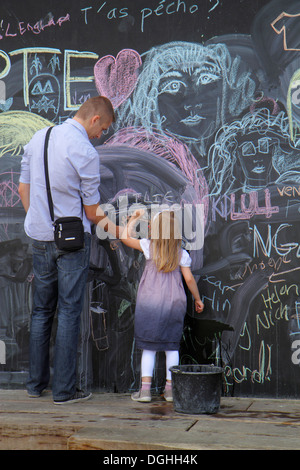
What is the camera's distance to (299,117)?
4.27m

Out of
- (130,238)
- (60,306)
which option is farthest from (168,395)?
(130,238)

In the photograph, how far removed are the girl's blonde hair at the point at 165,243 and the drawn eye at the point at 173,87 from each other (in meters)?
0.97

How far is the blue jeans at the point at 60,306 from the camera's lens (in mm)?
3986

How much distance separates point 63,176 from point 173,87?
118 centimetres

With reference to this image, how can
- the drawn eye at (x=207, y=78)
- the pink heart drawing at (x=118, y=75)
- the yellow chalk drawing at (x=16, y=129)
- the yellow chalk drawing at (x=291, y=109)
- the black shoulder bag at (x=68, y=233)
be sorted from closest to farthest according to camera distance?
the black shoulder bag at (x=68, y=233) < the yellow chalk drawing at (x=291, y=109) < the drawn eye at (x=207, y=78) < the pink heart drawing at (x=118, y=75) < the yellow chalk drawing at (x=16, y=129)

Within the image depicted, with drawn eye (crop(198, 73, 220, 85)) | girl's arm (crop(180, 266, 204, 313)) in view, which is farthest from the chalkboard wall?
girl's arm (crop(180, 266, 204, 313))

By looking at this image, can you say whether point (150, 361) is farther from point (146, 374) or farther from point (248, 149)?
point (248, 149)

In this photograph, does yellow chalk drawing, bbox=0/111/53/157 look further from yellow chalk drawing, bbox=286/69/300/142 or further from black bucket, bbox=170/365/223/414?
black bucket, bbox=170/365/223/414

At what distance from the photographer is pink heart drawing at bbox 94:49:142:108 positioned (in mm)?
4582

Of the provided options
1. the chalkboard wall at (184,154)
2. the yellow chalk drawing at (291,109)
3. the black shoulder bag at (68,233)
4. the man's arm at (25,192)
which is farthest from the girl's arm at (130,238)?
the yellow chalk drawing at (291,109)

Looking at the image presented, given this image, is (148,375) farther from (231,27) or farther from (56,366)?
(231,27)

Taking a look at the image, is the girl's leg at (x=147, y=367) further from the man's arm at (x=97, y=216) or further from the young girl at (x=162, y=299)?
the man's arm at (x=97, y=216)

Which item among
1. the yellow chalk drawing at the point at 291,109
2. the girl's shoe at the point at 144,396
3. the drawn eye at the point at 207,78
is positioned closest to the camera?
the girl's shoe at the point at 144,396
